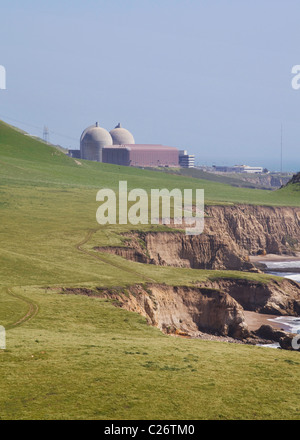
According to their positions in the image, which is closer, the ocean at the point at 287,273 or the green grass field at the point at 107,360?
the green grass field at the point at 107,360

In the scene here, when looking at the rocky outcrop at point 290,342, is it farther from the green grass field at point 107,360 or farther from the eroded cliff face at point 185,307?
the green grass field at point 107,360

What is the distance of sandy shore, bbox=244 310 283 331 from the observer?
76325 millimetres

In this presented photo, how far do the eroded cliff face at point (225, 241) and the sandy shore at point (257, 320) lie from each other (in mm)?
21420

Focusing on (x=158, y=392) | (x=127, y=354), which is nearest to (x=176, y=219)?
(x=127, y=354)

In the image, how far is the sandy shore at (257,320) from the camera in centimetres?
7632

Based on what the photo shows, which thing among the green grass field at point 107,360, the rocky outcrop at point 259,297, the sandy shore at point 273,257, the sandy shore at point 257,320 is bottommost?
the sandy shore at point 257,320

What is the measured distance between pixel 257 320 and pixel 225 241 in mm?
36748

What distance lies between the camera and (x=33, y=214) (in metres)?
118

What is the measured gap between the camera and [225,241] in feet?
378

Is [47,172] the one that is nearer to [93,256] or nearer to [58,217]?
[58,217]

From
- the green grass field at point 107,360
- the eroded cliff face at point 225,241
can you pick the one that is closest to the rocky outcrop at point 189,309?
the green grass field at point 107,360

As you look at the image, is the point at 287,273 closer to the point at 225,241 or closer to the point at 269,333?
the point at 225,241

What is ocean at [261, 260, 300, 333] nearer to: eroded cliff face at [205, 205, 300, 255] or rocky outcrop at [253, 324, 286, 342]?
rocky outcrop at [253, 324, 286, 342]
